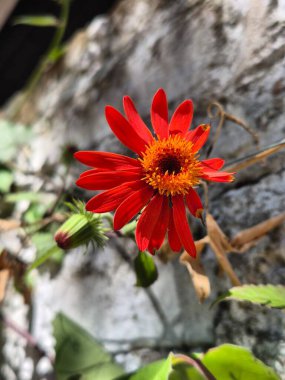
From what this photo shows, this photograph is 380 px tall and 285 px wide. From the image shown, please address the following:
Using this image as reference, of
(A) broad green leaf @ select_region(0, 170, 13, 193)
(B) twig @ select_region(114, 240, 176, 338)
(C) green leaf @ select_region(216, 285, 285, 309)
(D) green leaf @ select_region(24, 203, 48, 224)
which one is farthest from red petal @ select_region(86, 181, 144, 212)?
(A) broad green leaf @ select_region(0, 170, 13, 193)

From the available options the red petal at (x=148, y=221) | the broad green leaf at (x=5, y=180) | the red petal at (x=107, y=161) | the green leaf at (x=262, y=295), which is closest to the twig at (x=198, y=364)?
the green leaf at (x=262, y=295)

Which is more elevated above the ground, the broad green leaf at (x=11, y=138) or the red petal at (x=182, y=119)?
the broad green leaf at (x=11, y=138)

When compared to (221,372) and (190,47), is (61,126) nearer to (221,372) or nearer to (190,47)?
(190,47)

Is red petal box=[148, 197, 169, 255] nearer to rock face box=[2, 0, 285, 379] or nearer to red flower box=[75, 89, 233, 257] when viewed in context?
red flower box=[75, 89, 233, 257]

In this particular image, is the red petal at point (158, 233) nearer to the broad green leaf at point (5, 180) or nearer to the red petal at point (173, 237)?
the red petal at point (173, 237)

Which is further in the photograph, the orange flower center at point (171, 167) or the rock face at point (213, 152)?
the rock face at point (213, 152)

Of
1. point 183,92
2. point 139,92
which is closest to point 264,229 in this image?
point 183,92

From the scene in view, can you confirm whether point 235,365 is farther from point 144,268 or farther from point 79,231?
point 79,231
